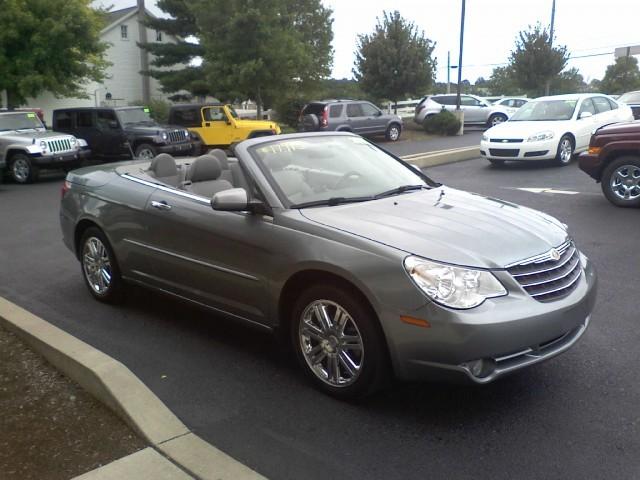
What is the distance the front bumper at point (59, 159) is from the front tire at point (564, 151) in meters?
11.6

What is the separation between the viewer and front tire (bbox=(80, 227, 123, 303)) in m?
5.59

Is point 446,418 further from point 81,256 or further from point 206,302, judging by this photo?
point 81,256

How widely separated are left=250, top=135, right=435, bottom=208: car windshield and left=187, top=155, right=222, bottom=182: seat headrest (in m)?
0.74

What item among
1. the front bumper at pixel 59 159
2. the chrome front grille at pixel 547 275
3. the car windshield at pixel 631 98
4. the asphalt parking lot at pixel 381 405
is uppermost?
the car windshield at pixel 631 98

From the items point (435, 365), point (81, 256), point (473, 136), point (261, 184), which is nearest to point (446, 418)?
point (435, 365)

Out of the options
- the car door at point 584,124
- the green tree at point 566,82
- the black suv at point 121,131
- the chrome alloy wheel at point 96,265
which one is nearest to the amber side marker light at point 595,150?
the car door at point 584,124

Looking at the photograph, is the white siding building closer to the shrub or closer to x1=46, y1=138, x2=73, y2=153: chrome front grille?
the shrub

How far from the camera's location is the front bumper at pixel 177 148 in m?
17.9

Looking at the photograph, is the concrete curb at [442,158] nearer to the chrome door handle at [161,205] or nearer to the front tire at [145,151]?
the front tire at [145,151]

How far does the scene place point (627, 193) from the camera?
31.4 feet

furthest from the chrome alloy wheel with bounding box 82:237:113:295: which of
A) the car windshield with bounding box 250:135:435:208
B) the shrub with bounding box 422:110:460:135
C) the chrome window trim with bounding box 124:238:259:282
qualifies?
the shrub with bounding box 422:110:460:135

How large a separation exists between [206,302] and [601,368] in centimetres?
264

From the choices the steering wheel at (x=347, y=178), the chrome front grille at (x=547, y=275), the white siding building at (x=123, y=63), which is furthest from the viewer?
the white siding building at (x=123, y=63)

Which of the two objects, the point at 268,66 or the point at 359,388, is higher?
the point at 268,66
